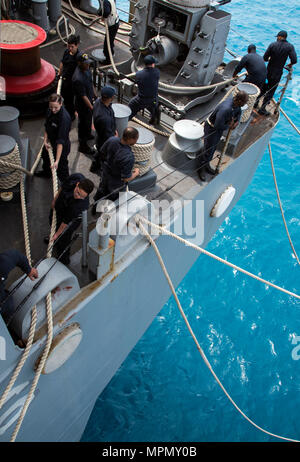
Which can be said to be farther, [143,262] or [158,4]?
[158,4]

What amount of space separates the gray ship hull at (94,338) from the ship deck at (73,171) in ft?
0.96

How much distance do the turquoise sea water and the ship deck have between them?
4.35m

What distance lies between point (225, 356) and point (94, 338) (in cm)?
526

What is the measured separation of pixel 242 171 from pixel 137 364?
485 cm

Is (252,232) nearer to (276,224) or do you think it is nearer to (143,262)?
(276,224)

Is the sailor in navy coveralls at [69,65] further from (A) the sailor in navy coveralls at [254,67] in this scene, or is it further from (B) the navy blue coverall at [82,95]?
(A) the sailor in navy coveralls at [254,67]

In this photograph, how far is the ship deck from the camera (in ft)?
15.5

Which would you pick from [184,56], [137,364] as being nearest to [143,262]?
[137,364]

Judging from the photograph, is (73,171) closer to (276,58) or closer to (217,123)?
(217,123)

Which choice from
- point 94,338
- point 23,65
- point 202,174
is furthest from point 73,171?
point 94,338

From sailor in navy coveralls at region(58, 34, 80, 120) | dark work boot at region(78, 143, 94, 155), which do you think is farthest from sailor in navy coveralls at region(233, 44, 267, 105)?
dark work boot at region(78, 143, 94, 155)

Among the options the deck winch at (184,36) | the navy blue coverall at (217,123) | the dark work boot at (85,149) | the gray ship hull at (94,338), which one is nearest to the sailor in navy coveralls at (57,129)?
the dark work boot at (85,149)

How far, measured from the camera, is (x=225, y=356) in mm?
9078

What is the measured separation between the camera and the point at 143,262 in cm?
499
